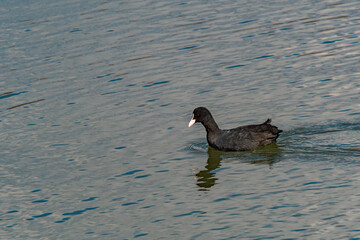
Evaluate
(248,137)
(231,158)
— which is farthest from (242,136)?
(231,158)

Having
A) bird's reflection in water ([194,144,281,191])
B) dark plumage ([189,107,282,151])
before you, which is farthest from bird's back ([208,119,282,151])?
bird's reflection in water ([194,144,281,191])

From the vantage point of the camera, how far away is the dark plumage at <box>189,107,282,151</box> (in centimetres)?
1573

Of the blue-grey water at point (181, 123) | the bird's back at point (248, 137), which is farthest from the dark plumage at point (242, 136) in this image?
the blue-grey water at point (181, 123)

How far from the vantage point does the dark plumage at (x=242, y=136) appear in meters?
15.7

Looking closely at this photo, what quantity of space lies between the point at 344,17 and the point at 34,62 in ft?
43.4

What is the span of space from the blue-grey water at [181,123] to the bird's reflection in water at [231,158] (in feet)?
0.17

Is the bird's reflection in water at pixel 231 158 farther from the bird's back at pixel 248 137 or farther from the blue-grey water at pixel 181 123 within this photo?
the bird's back at pixel 248 137

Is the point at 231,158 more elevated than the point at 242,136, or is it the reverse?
the point at 242,136

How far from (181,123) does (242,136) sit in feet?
9.50

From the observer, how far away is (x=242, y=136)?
52.3 feet

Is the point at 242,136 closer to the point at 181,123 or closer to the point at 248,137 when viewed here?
the point at 248,137

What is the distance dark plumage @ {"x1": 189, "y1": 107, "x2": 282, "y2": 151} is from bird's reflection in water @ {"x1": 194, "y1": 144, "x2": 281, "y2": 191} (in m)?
0.16

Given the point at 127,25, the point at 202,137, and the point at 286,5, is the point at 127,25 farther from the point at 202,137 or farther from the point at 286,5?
the point at 202,137

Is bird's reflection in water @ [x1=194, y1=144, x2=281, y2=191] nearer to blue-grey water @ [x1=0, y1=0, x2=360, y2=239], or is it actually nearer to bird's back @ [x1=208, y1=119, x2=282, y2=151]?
blue-grey water @ [x1=0, y1=0, x2=360, y2=239]
